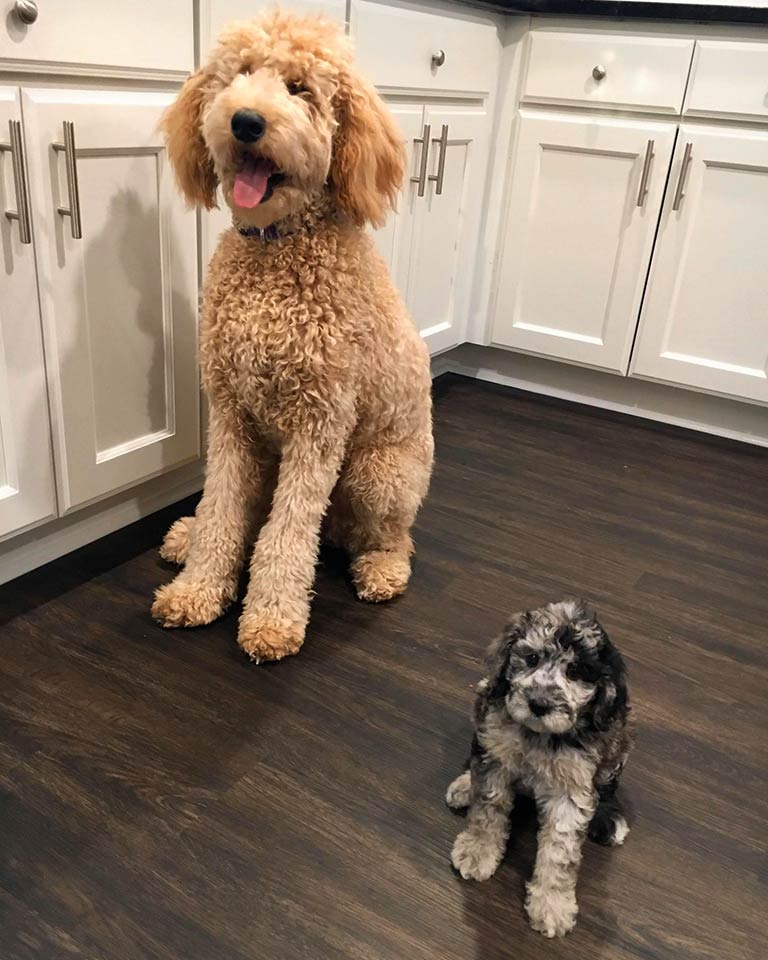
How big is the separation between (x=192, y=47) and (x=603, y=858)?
1468 millimetres

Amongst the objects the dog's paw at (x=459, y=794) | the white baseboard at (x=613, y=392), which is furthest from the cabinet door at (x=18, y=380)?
the white baseboard at (x=613, y=392)

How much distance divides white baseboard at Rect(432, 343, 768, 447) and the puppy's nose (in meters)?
1.87

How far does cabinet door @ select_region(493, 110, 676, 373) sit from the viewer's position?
244cm

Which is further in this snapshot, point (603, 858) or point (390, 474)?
point (390, 474)

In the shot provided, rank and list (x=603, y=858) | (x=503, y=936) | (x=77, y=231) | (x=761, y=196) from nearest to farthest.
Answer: (x=503, y=936) < (x=603, y=858) < (x=77, y=231) < (x=761, y=196)

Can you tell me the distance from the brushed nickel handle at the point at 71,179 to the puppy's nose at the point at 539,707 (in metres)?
1.00

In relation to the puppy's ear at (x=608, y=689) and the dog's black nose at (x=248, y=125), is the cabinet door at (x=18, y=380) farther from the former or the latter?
the puppy's ear at (x=608, y=689)

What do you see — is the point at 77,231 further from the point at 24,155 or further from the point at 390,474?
the point at 390,474

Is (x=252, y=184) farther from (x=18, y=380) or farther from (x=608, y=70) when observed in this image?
(x=608, y=70)

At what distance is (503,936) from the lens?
1.05 metres

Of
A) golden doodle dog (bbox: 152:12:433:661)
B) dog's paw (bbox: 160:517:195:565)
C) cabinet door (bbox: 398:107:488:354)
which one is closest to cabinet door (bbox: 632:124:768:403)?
cabinet door (bbox: 398:107:488:354)

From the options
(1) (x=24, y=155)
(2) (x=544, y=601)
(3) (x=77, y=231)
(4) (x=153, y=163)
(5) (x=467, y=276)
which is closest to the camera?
(1) (x=24, y=155)

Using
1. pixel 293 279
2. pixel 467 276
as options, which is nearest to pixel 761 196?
pixel 467 276

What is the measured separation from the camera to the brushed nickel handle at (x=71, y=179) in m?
1.35
